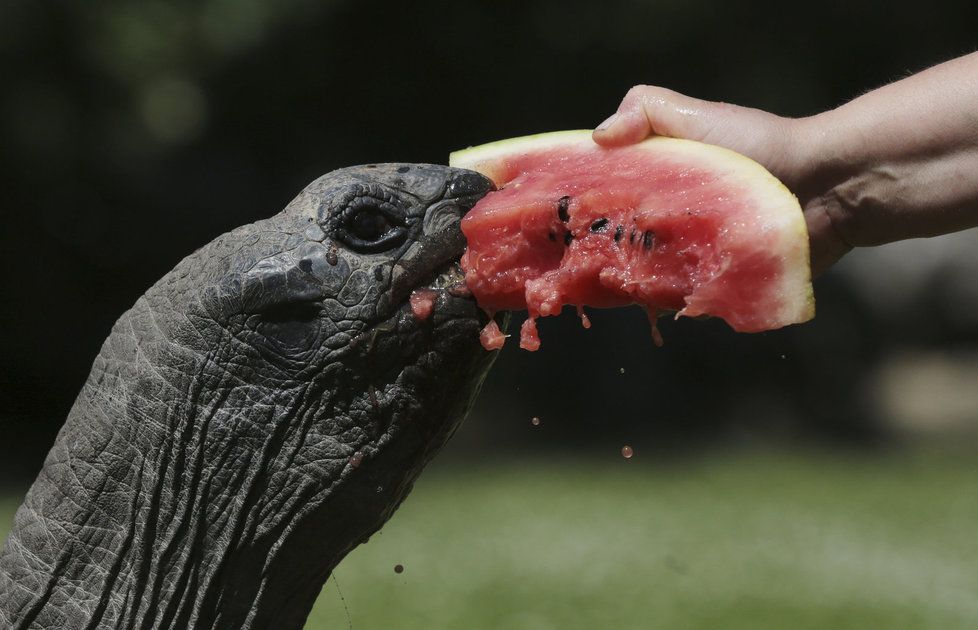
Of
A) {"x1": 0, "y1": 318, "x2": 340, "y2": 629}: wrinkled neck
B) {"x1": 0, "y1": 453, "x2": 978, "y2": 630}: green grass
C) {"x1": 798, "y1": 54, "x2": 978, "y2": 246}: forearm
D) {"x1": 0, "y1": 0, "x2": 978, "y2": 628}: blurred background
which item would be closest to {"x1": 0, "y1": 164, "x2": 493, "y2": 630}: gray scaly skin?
{"x1": 0, "y1": 318, "x2": 340, "y2": 629}: wrinkled neck

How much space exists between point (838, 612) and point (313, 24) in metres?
6.42

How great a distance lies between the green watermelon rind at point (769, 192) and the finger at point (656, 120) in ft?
0.11

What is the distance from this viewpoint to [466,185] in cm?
250

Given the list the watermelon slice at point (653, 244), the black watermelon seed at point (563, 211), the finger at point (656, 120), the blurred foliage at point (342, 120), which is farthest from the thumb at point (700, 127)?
the blurred foliage at point (342, 120)

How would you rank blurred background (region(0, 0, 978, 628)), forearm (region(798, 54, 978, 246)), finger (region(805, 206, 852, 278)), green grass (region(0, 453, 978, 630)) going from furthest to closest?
blurred background (region(0, 0, 978, 628))
green grass (region(0, 453, 978, 630))
finger (region(805, 206, 852, 278))
forearm (region(798, 54, 978, 246))

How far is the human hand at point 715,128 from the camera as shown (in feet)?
8.98

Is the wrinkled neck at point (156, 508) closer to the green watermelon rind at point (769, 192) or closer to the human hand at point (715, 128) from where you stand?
the green watermelon rind at point (769, 192)

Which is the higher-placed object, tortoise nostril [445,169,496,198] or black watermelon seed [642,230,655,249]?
tortoise nostril [445,169,496,198]

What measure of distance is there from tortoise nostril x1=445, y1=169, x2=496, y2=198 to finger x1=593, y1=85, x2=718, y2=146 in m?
0.34

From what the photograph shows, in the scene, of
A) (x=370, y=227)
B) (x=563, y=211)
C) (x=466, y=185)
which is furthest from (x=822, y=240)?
(x=370, y=227)

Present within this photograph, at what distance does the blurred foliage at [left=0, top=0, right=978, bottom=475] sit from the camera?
9812mm

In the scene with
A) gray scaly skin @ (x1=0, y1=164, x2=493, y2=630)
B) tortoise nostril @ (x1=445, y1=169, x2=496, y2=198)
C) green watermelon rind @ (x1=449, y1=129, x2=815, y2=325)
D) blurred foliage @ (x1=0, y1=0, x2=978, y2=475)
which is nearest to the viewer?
green watermelon rind @ (x1=449, y1=129, x2=815, y2=325)

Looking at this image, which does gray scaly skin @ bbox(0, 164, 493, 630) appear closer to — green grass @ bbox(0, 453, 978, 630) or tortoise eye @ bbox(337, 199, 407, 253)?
tortoise eye @ bbox(337, 199, 407, 253)

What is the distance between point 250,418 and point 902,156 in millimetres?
1478
